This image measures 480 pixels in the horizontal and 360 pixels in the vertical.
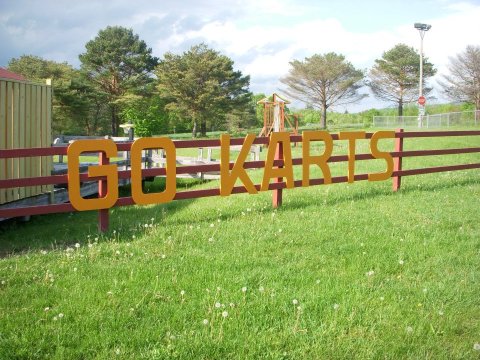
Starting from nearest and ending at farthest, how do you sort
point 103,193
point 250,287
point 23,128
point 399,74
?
1. point 250,287
2. point 103,193
3. point 23,128
4. point 399,74

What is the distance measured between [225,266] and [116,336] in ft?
5.56

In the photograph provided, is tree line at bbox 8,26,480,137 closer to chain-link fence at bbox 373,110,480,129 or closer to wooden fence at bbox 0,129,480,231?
chain-link fence at bbox 373,110,480,129

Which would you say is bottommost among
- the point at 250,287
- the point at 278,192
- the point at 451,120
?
the point at 250,287

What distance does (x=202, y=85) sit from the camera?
50125 millimetres

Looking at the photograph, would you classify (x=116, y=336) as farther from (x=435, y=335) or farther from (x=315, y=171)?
(x=315, y=171)

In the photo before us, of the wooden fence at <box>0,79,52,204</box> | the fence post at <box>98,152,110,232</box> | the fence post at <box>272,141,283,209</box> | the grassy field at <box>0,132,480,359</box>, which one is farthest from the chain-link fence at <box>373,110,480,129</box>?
the fence post at <box>98,152,110,232</box>

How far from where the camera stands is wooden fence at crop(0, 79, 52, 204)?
26.7ft

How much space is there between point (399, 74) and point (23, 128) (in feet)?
196

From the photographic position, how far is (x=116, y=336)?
3523 mm

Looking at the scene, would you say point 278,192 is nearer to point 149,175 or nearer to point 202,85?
point 149,175

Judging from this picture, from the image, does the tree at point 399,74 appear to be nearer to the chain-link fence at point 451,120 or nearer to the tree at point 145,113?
the chain-link fence at point 451,120

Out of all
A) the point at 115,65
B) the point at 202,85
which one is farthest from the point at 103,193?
the point at 115,65

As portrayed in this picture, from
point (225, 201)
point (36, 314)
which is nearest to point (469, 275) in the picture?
point (36, 314)

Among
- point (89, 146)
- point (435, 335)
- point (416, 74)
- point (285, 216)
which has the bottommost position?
point (435, 335)
